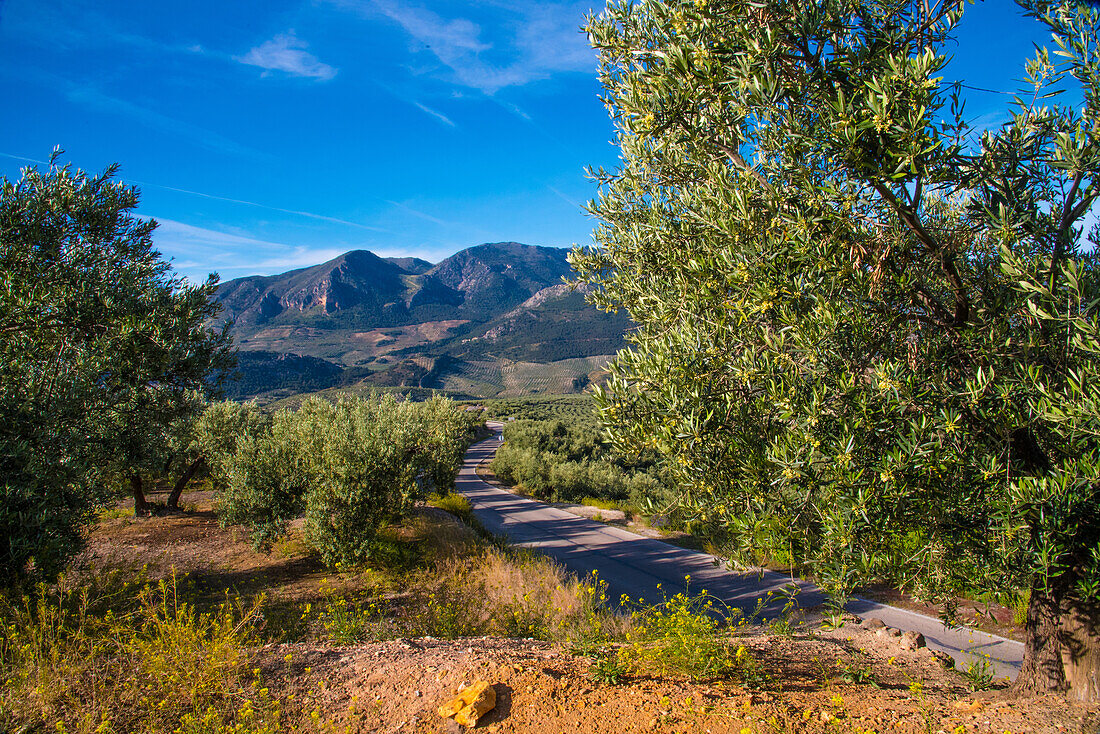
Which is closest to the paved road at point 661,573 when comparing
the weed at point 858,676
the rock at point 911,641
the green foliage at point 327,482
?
the rock at point 911,641

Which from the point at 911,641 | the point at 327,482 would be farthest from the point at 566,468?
the point at 911,641

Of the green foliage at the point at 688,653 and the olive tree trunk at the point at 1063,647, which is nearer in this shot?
the olive tree trunk at the point at 1063,647

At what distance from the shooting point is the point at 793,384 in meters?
3.70

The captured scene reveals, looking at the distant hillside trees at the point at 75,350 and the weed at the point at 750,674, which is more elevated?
the distant hillside trees at the point at 75,350

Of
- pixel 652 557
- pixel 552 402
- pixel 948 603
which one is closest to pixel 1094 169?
pixel 948 603

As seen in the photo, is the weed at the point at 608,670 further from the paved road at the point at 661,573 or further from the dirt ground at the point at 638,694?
the paved road at the point at 661,573

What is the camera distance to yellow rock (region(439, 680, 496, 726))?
14.4ft

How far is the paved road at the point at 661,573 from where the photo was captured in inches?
335

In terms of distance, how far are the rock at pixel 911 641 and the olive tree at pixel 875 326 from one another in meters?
2.50

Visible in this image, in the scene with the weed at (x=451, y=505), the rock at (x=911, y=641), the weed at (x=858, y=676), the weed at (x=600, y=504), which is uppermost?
the weed at (x=858, y=676)

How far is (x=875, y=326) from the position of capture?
4051 millimetres

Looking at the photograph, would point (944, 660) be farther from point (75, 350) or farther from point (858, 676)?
point (75, 350)

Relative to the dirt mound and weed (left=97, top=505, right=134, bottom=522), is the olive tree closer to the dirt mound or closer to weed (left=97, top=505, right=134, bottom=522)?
the dirt mound

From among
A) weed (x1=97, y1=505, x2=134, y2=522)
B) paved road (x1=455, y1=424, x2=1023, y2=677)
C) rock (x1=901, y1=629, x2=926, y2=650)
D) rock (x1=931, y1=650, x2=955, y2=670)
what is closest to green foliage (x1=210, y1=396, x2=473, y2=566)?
paved road (x1=455, y1=424, x2=1023, y2=677)
